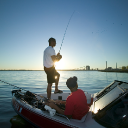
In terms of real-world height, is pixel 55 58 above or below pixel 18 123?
above

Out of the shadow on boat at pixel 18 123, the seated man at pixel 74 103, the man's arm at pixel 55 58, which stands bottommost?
the shadow on boat at pixel 18 123

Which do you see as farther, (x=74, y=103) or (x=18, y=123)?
(x=18, y=123)

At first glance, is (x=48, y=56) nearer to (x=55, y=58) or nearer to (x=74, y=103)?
(x=55, y=58)

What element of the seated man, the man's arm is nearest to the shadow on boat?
the seated man

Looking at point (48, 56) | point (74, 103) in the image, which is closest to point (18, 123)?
point (48, 56)

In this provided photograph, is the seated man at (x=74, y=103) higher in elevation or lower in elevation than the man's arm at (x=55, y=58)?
lower

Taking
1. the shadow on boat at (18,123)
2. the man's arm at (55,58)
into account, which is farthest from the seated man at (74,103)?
the shadow on boat at (18,123)

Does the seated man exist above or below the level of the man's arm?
below

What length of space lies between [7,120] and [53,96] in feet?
6.15

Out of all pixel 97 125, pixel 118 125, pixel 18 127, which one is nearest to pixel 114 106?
pixel 118 125

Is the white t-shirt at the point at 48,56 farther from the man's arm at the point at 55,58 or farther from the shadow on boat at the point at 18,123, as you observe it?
the shadow on boat at the point at 18,123

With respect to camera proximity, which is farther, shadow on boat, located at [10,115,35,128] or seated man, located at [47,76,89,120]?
shadow on boat, located at [10,115,35,128]

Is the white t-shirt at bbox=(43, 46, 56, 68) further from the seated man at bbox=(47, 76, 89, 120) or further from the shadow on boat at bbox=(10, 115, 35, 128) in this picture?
the shadow on boat at bbox=(10, 115, 35, 128)

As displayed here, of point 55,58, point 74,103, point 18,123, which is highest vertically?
point 55,58
